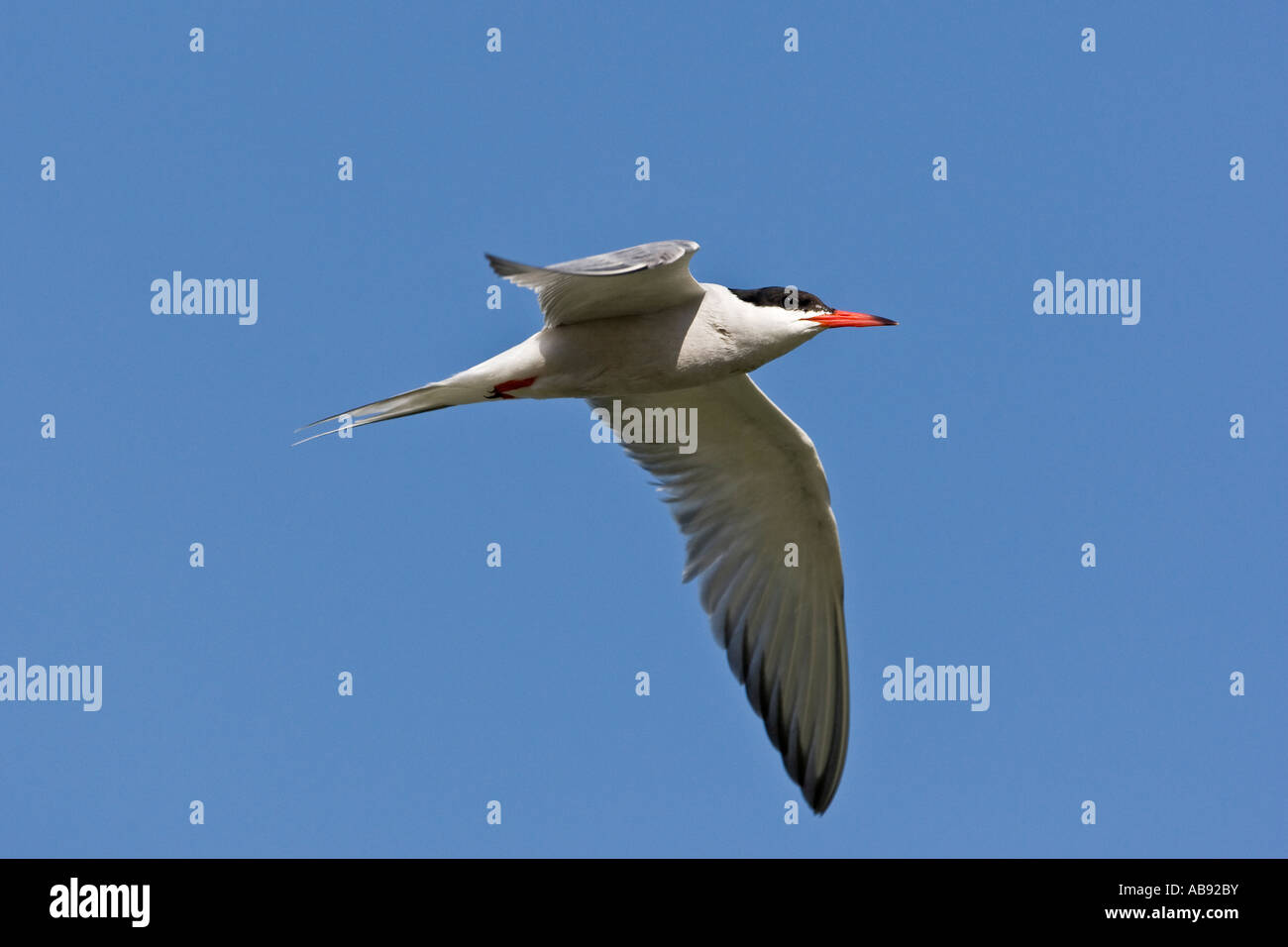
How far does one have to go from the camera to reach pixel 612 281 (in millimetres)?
7781

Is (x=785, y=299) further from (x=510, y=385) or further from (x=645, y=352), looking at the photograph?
(x=510, y=385)

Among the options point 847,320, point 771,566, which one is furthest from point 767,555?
point 847,320

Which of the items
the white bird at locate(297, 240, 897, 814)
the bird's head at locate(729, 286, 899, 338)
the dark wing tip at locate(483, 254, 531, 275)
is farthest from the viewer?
the white bird at locate(297, 240, 897, 814)

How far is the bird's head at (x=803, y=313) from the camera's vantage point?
26.6 ft

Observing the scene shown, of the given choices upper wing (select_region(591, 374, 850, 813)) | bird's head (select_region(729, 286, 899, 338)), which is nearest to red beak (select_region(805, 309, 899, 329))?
bird's head (select_region(729, 286, 899, 338))

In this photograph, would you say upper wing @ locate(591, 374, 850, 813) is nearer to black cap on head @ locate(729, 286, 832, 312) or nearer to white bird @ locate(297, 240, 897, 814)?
white bird @ locate(297, 240, 897, 814)

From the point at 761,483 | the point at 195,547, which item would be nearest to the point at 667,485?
the point at 761,483

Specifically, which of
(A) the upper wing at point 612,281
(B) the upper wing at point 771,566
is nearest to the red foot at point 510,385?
(A) the upper wing at point 612,281

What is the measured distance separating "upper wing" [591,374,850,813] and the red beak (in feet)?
4.95

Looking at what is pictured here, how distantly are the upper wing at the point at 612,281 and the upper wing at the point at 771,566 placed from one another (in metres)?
1.49

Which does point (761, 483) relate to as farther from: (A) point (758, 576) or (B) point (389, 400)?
(B) point (389, 400)

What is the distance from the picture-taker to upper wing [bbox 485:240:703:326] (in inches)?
273

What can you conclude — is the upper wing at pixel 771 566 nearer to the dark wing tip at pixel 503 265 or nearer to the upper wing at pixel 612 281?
the upper wing at pixel 612 281

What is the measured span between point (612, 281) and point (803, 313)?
1150mm
